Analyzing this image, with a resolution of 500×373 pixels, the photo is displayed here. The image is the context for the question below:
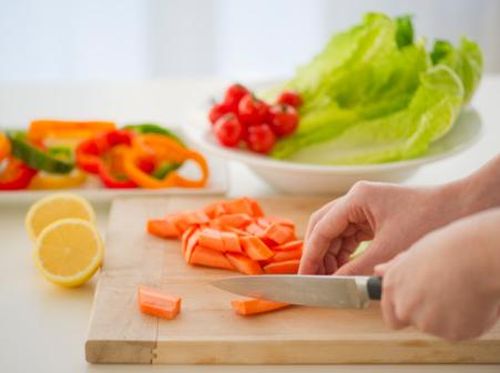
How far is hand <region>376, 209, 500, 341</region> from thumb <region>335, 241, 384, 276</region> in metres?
0.34

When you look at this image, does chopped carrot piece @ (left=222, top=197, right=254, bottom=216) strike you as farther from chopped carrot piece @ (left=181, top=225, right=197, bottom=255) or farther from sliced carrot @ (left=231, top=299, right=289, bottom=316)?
sliced carrot @ (left=231, top=299, right=289, bottom=316)

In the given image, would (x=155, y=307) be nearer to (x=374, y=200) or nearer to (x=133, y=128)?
(x=374, y=200)

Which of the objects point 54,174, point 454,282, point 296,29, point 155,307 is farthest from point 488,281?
point 296,29

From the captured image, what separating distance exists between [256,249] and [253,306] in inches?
8.0

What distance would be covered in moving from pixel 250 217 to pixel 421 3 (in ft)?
8.31

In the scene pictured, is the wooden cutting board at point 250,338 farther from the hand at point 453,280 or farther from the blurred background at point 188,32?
the blurred background at point 188,32

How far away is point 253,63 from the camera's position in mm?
4262

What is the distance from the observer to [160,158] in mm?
2318

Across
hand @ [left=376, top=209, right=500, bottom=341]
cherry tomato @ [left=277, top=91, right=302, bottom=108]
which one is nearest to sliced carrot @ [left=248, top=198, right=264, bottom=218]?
cherry tomato @ [left=277, top=91, right=302, bottom=108]

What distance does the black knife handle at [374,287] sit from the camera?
4.57 feet

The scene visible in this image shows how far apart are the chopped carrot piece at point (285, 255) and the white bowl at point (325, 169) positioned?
31 cm

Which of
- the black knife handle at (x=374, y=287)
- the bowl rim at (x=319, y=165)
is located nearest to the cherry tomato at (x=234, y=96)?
the bowl rim at (x=319, y=165)

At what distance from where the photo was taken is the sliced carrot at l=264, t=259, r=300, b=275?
177cm

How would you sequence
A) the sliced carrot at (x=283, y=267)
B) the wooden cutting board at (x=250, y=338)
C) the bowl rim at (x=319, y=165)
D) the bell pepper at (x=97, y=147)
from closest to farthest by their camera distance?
the wooden cutting board at (x=250, y=338) → the sliced carrot at (x=283, y=267) → the bowl rim at (x=319, y=165) → the bell pepper at (x=97, y=147)
